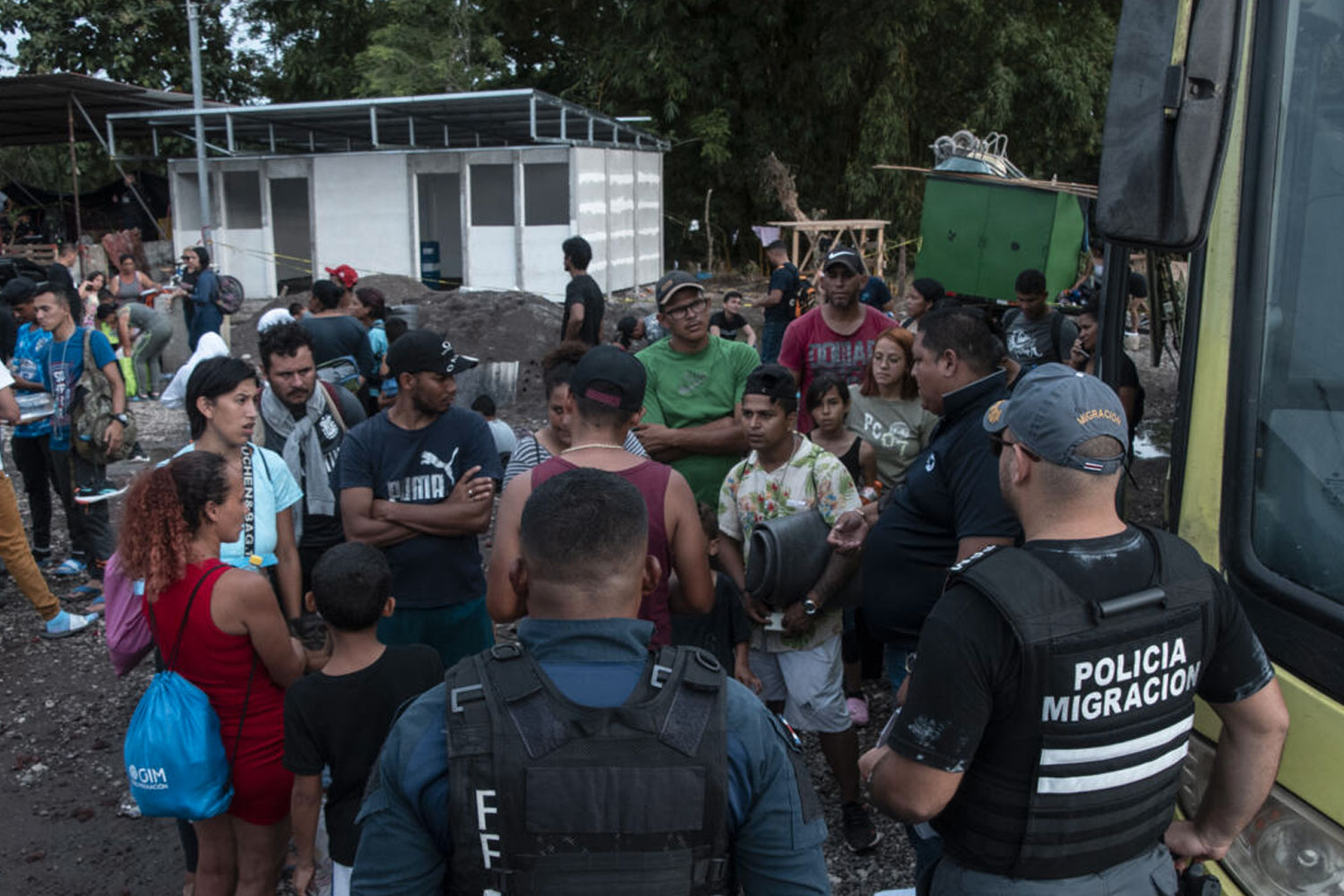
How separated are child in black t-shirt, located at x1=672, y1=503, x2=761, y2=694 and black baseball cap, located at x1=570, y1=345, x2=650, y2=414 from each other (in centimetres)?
78

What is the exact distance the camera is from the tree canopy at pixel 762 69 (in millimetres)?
25500

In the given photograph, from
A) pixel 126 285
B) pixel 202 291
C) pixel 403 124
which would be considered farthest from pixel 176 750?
pixel 403 124

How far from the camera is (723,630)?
4.04 metres

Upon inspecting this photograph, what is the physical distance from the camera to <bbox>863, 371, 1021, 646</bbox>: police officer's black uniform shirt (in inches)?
125

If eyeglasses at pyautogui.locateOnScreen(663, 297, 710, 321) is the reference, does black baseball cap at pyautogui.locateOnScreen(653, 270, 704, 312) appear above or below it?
above

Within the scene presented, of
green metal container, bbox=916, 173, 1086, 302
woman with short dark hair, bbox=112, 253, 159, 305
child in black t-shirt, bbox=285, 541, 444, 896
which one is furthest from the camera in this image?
woman with short dark hair, bbox=112, 253, 159, 305

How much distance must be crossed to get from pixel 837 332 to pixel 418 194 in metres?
16.5

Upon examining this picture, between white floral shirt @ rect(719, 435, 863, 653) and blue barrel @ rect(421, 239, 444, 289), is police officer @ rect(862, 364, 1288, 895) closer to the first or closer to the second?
white floral shirt @ rect(719, 435, 863, 653)

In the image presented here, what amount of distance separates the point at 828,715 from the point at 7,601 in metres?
5.72

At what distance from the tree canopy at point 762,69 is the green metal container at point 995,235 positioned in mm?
11952

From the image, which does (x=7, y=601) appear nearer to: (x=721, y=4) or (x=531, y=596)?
(x=531, y=596)

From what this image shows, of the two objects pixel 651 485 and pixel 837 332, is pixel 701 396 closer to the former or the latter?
pixel 837 332

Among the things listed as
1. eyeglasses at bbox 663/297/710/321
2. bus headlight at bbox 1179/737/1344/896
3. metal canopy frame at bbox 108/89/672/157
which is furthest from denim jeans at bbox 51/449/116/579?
metal canopy frame at bbox 108/89/672/157

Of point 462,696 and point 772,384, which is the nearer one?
point 462,696
